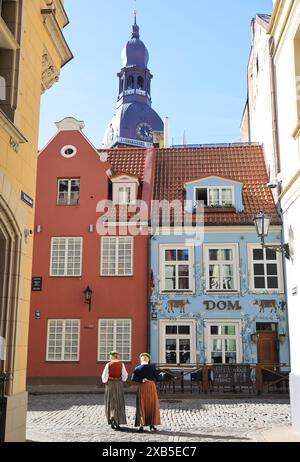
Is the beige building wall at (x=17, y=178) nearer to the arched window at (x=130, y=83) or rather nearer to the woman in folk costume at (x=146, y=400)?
the woman in folk costume at (x=146, y=400)

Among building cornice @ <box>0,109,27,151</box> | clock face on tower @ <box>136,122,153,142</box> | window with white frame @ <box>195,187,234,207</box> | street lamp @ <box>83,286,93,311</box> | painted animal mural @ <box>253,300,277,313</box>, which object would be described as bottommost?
painted animal mural @ <box>253,300,277,313</box>

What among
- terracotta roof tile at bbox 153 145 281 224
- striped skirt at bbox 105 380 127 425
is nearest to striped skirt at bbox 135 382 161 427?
striped skirt at bbox 105 380 127 425

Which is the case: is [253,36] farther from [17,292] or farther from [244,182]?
[17,292]

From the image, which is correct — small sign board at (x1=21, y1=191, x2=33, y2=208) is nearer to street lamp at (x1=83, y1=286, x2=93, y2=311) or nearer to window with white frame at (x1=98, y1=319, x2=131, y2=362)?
street lamp at (x1=83, y1=286, x2=93, y2=311)

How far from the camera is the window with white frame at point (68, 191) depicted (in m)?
21.8

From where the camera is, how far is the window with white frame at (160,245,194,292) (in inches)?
810

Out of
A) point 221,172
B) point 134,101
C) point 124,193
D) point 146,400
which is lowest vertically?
point 146,400

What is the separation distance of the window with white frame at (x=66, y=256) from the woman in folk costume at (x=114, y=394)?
32.6 feet

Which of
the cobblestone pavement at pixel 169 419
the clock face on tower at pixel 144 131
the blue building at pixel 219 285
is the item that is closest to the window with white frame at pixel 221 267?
the blue building at pixel 219 285

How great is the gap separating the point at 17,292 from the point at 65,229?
13160 mm

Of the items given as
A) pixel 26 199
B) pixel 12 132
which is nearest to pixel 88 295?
pixel 26 199

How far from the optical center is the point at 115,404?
10938mm

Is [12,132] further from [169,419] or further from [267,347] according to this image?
[267,347]

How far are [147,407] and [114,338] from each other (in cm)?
981
